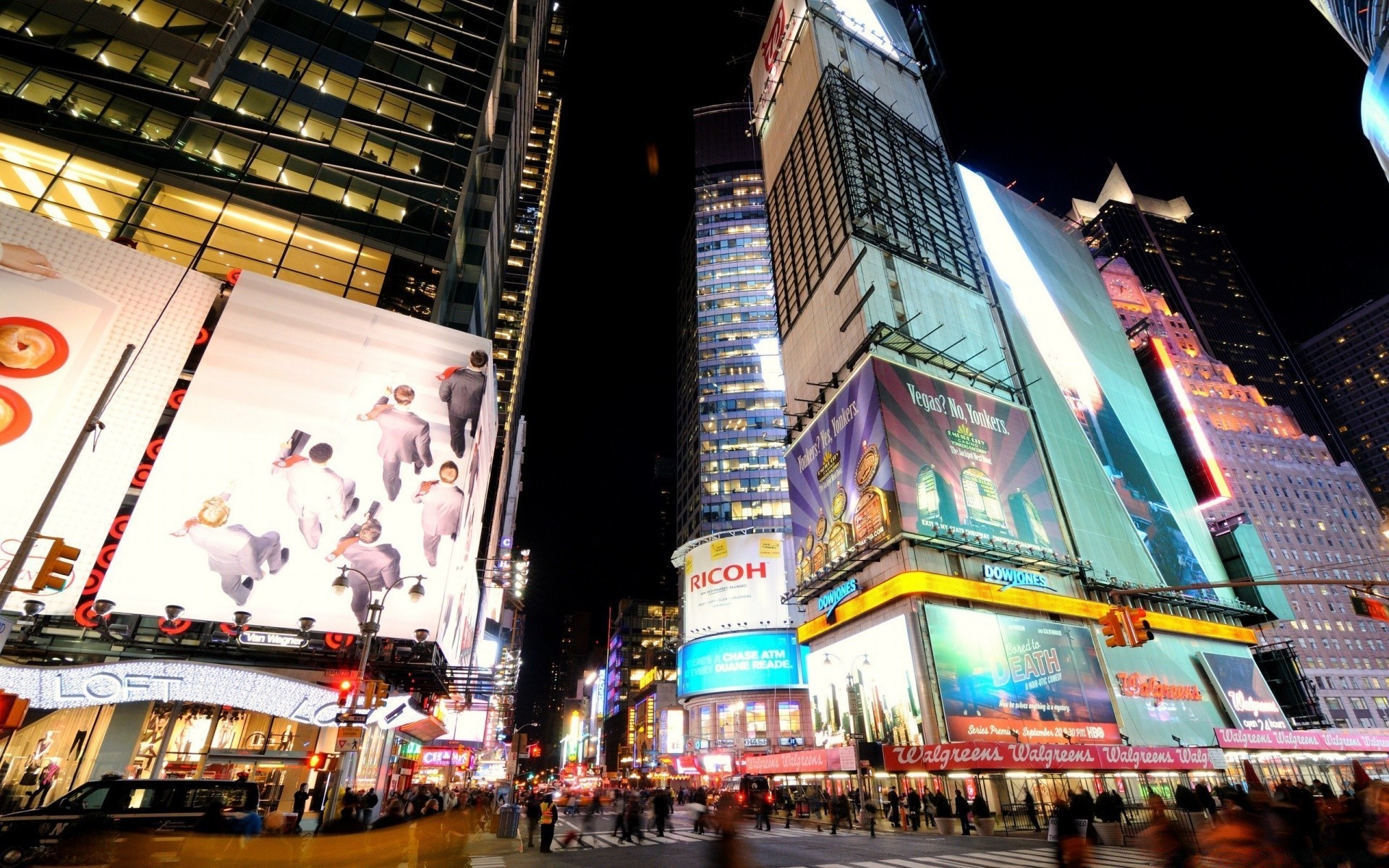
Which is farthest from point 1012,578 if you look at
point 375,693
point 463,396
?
point 375,693

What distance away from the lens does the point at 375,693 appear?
77.4 ft

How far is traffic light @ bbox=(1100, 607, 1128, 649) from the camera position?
16484mm

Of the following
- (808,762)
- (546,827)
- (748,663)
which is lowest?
(546,827)

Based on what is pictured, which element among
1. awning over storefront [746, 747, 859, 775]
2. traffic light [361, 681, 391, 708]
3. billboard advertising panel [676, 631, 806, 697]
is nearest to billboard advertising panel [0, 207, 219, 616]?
traffic light [361, 681, 391, 708]

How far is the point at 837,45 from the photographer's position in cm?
6769

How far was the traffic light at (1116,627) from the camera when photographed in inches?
649

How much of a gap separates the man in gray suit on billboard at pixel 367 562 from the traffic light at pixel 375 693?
2975 mm

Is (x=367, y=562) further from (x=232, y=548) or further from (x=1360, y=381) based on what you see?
(x=1360, y=381)

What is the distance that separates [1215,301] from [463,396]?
232649mm

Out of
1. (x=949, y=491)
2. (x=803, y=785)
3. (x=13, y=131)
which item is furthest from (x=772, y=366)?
(x=13, y=131)

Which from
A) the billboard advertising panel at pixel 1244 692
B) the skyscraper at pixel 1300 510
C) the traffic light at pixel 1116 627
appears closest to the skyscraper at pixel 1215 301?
the skyscraper at pixel 1300 510

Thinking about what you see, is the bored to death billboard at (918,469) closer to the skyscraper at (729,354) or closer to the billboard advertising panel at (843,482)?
the billboard advertising panel at (843,482)

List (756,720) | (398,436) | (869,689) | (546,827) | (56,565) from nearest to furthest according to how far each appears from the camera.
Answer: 1. (56,565)
2. (546,827)
3. (398,436)
4. (869,689)
5. (756,720)

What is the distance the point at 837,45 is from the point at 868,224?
91.6 feet
